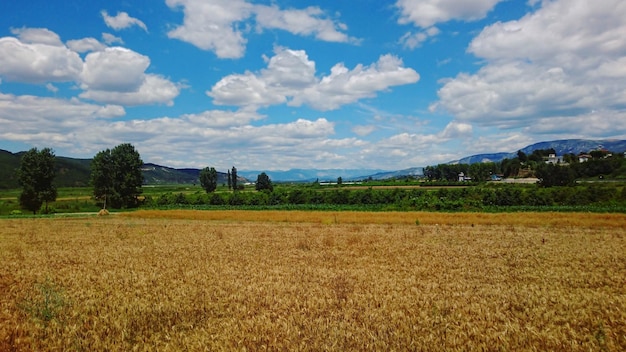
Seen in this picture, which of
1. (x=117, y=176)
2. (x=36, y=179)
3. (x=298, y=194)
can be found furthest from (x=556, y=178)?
(x=36, y=179)

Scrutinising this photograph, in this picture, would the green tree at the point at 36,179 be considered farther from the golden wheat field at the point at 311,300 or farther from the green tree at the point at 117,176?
the golden wheat field at the point at 311,300

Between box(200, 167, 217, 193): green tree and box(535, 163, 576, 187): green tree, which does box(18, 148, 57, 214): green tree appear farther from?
box(535, 163, 576, 187): green tree

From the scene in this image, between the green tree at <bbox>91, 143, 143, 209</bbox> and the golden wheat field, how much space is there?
8043 cm

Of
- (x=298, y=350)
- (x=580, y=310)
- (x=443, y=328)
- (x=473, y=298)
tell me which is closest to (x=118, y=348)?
(x=298, y=350)

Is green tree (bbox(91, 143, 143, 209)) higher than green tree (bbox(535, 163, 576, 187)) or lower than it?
higher

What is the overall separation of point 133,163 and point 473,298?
99.3 m

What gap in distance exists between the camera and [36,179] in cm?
7775

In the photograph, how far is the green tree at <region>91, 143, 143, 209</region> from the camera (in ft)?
301

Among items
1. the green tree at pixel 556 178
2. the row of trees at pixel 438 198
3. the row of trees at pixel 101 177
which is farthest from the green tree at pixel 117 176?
the green tree at pixel 556 178

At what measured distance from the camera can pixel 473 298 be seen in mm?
9969

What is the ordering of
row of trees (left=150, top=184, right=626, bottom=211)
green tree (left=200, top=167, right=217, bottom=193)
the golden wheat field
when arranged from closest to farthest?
1. the golden wheat field
2. row of trees (left=150, top=184, right=626, bottom=211)
3. green tree (left=200, top=167, right=217, bottom=193)

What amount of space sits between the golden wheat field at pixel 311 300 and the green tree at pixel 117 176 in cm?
8043

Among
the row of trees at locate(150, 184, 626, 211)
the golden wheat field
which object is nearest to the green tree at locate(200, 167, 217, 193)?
the row of trees at locate(150, 184, 626, 211)

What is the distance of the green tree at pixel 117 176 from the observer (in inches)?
3607
